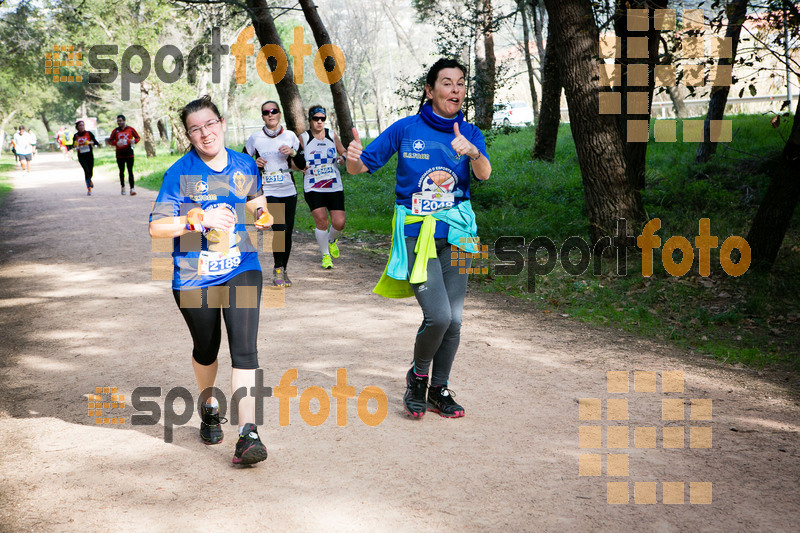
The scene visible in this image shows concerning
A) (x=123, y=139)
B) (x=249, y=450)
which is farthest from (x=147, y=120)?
(x=249, y=450)

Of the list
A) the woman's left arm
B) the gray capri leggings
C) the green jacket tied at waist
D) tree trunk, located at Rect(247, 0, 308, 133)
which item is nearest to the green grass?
tree trunk, located at Rect(247, 0, 308, 133)

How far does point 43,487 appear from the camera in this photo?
13.3ft

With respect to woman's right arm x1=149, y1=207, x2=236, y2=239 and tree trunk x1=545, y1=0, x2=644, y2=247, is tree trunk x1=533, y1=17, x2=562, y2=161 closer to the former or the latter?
tree trunk x1=545, y1=0, x2=644, y2=247

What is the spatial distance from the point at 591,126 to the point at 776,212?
94.7 inches

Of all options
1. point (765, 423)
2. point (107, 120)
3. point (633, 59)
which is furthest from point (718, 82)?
point (107, 120)

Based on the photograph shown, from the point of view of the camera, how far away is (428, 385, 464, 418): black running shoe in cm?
501

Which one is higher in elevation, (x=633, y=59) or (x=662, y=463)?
(x=633, y=59)

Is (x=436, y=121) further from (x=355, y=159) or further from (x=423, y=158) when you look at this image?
(x=355, y=159)

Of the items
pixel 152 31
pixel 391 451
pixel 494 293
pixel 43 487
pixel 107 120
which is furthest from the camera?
pixel 107 120

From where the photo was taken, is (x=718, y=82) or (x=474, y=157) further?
(x=718, y=82)

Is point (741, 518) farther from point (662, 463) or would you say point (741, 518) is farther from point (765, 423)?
point (765, 423)

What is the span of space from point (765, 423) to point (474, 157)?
2.75m

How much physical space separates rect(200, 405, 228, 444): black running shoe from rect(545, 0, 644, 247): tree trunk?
20.6ft

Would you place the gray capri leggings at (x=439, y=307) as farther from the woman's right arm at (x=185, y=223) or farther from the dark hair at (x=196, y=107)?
the dark hair at (x=196, y=107)
